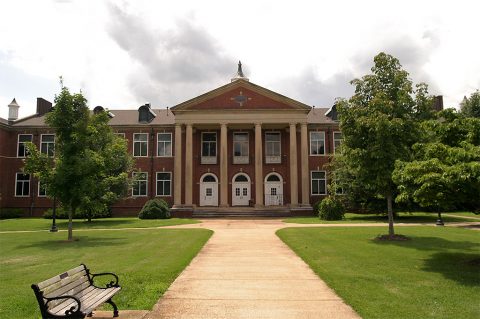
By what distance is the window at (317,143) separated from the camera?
139ft

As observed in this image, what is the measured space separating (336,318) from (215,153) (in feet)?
116

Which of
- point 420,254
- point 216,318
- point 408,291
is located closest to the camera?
point 216,318

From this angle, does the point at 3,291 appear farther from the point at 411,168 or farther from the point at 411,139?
the point at 411,139

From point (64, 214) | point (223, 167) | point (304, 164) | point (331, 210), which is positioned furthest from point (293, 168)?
point (64, 214)

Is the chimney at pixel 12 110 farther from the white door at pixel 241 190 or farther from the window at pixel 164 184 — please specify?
the white door at pixel 241 190

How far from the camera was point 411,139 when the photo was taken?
17.9 m

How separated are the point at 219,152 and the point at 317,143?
9896mm

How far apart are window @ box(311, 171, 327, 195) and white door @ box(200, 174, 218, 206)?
378 inches

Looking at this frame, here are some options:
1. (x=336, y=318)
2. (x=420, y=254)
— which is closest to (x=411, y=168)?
(x=420, y=254)

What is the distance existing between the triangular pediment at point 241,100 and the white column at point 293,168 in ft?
7.33

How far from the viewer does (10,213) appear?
40.3 meters

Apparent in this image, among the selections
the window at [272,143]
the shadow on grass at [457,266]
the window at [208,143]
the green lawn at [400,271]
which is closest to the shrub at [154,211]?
the window at [208,143]

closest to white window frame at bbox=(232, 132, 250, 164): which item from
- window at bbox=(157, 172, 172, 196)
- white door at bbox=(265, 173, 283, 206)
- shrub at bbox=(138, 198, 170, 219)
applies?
white door at bbox=(265, 173, 283, 206)

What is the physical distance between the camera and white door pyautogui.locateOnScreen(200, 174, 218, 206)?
41375 millimetres
